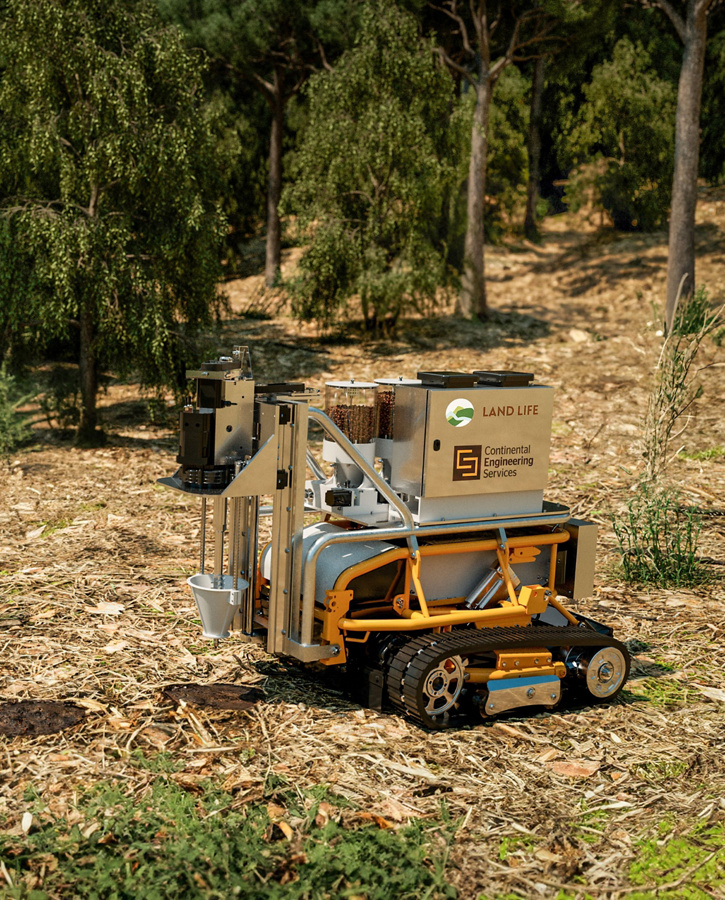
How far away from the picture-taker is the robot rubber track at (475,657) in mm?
5883

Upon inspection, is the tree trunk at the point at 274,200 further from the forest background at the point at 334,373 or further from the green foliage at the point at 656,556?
the green foliage at the point at 656,556

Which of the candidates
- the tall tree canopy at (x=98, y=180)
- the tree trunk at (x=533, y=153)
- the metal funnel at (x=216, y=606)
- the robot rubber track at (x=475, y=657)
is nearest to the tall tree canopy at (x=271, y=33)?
the tree trunk at (x=533, y=153)

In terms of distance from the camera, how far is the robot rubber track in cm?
588

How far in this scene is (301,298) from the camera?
787 inches

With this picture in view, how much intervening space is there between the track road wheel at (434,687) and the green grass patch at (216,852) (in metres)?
0.95

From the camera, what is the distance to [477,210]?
21.8 metres

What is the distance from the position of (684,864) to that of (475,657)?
190 centimetres

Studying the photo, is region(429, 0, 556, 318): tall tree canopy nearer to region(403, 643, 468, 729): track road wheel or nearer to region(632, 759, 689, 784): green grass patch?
region(403, 643, 468, 729): track road wheel

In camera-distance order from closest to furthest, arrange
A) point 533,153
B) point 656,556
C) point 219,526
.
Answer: point 219,526, point 656,556, point 533,153

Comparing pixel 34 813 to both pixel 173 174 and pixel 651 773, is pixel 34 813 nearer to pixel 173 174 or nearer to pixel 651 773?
pixel 651 773

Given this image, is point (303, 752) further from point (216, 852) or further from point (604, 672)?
point (604, 672)

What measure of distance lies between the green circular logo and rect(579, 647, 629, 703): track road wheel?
173 centimetres

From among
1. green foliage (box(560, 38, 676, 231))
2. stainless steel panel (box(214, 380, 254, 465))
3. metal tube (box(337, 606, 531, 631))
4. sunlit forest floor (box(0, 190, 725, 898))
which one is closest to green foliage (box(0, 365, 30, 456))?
sunlit forest floor (box(0, 190, 725, 898))

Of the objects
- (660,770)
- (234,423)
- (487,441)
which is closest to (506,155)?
(487,441)
